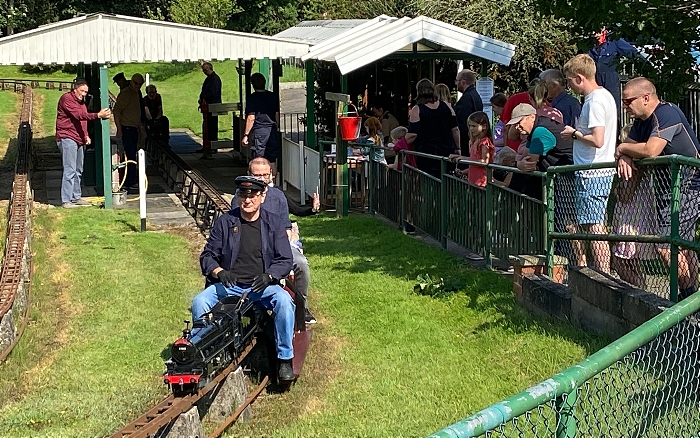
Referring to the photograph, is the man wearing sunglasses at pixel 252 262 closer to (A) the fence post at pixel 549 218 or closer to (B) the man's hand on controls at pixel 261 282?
(B) the man's hand on controls at pixel 261 282

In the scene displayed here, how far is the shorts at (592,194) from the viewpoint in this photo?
25.6 ft

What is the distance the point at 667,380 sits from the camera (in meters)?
5.15

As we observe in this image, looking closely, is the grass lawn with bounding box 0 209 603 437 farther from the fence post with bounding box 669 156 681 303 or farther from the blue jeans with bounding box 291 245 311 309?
the fence post with bounding box 669 156 681 303

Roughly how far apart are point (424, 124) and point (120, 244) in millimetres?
3845

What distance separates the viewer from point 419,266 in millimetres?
10523

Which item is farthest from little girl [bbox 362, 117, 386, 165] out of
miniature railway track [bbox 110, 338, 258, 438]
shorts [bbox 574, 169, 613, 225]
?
miniature railway track [bbox 110, 338, 258, 438]

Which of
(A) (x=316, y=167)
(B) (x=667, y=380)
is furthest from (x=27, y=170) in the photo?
(B) (x=667, y=380)

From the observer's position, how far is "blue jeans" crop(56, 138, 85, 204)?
14789 millimetres

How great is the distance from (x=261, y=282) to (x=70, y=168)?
8.30m

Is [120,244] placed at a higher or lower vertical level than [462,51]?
lower

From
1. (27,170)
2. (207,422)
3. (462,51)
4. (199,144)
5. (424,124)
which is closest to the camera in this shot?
(207,422)

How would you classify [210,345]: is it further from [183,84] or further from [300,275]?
[183,84]

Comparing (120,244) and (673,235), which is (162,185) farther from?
(673,235)

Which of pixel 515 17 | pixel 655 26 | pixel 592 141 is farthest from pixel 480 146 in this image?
pixel 515 17
